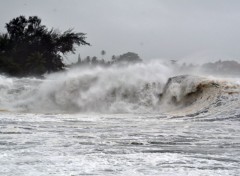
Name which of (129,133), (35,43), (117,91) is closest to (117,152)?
(129,133)

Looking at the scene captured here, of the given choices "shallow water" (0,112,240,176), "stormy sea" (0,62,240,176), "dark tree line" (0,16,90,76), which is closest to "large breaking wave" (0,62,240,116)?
"stormy sea" (0,62,240,176)

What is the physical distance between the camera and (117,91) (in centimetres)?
1741

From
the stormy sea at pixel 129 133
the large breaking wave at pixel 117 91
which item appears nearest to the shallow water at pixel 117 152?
the stormy sea at pixel 129 133

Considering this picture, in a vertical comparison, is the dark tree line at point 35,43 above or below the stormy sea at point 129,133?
above

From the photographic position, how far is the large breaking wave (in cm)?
1570

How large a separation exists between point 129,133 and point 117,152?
2.16 meters

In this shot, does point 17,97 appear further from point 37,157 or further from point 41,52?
point 41,52

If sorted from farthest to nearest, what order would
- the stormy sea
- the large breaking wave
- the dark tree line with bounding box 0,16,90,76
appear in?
the dark tree line with bounding box 0,16,90,76 → the large breaking wave → the stormy sea

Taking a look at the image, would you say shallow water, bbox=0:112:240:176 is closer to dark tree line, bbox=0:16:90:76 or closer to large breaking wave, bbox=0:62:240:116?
large breaking wave, bbox=0:62:240:116

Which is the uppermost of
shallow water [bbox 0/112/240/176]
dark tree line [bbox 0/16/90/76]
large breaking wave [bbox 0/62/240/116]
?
dark tree line [bbox 0/16/90/76]

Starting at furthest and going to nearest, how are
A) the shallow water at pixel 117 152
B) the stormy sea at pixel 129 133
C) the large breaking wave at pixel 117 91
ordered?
the large breaking wave at pixel 117 91 < the stormy sea at pixel 129 133 < the shallow water at pixel 117 152

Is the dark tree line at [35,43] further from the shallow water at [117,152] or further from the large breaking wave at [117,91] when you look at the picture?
the shallow water at [117,152]

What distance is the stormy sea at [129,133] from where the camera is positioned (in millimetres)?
4488

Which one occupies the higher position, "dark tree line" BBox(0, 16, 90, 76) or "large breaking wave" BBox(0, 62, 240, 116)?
"dark tree line" BBox(0, 16, 90, 76)
